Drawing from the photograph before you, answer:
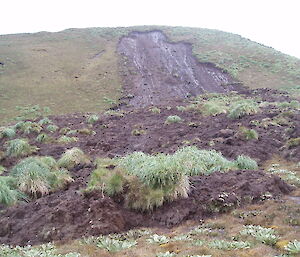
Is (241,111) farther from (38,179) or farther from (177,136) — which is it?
(38,179)

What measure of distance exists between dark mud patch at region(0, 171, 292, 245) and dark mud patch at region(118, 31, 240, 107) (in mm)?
23001

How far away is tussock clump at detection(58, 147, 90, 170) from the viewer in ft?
49.3

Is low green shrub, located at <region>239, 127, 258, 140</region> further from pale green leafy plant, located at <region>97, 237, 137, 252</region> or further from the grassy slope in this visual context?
the grassy slope

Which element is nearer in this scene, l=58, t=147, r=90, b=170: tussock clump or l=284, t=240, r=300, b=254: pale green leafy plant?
l=284, t=240, r=300, b=254: pale green leafy plant

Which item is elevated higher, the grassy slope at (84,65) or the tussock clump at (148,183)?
the grassy slope at (84,65)

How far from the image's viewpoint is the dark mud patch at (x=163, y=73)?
37.5 meters

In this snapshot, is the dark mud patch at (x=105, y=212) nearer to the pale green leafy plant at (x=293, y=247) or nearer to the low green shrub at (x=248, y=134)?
the pale green leafy plant at (x=293, y=247)

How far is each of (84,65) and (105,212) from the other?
128ft

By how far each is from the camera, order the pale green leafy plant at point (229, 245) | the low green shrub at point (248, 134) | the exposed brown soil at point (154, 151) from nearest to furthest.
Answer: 1. the pale green leafy plant at point (229, 245)
2. the exposed brown soil at point (154, 151)
3. the low green shrub at point (248, 134)

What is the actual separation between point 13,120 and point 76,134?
10150mm

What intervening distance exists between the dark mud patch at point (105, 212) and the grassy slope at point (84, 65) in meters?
22.6

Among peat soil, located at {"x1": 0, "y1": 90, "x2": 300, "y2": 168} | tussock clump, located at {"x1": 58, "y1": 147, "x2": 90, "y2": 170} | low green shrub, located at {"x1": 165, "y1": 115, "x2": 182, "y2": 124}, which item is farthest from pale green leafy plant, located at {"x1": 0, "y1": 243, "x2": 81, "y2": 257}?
low green shrub, located at {"x1": 165, "y1": 115, "x2": 182, "y2": 124}

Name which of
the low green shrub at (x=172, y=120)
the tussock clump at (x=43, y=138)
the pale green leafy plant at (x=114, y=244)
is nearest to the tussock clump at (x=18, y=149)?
the tussock clump at (x=43, y=138)

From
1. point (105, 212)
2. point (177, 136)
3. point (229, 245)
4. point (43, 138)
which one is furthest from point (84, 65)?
point (229, 245)
